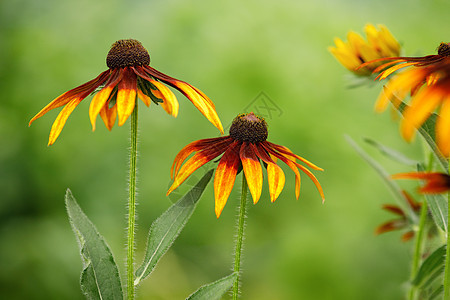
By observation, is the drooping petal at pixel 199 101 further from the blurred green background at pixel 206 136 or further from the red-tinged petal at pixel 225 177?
the blurred green background at pixel 206 136

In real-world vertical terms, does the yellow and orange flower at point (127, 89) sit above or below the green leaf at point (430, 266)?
above

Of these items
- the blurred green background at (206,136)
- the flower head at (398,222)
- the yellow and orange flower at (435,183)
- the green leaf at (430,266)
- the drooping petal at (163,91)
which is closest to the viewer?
the yellow and orange flower at (435,183)

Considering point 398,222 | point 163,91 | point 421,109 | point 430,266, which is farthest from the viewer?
point 398,222

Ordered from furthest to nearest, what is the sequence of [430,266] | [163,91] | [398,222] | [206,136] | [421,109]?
[206,136] → [398,222] → [430,266] → [163,91] → [421,109]

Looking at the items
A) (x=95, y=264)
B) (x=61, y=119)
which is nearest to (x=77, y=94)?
(x=61, y=119)

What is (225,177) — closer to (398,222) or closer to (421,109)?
(421,109)

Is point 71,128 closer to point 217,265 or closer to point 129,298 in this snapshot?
point 217,265

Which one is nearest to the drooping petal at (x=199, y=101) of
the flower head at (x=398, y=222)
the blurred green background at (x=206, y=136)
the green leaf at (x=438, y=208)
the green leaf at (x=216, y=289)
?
the green leaf at (x=216, y=289)
